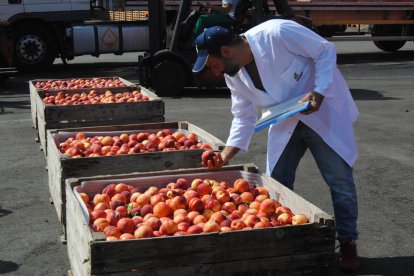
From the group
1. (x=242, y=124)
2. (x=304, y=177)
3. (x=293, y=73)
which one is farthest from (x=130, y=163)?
(x=304, y=177)

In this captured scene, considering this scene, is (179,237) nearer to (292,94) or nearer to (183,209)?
(183,209)

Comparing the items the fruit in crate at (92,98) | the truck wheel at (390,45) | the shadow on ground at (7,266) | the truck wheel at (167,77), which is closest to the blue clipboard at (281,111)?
the shadow on ground at (7,266)

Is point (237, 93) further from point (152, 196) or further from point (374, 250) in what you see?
point (374, 250)

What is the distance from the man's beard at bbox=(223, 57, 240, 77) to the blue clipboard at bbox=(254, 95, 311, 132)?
0.39 m

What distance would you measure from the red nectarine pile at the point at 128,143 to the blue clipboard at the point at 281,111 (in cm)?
153

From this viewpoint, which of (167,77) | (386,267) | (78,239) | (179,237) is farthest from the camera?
(167,77)

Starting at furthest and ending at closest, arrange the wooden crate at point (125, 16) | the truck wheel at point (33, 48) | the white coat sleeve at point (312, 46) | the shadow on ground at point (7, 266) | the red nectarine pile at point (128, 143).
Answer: the wooden crate at point (125, 16), the truck wheel at point (33, 48), the red nectarine pile at point (128, 143), the shadow on ground at point (7, 266), the white coat sleeve at point (312, 46)

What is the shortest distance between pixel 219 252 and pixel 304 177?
14.6ft

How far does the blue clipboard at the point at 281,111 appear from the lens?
4.41 metres

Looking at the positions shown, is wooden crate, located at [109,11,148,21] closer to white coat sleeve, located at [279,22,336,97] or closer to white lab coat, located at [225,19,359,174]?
white lab coat, located at [225,19,359,174]

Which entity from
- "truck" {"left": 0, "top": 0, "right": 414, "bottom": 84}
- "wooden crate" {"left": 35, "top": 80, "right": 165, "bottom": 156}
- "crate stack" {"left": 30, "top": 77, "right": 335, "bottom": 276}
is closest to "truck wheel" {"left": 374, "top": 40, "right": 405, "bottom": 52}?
"truck" {"left": 0, "top": 0, "right": 414, "bottom": 84}

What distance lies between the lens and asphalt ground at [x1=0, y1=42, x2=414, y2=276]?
566cm

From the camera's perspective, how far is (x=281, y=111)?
14.8 feet

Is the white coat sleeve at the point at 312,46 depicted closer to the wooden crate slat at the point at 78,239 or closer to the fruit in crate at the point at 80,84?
the wooden crate slat at the point at 78,239
